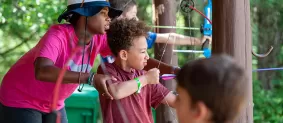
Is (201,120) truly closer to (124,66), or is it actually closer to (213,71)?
(213,71)

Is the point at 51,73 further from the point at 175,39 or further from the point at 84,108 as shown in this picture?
the point at 84,108

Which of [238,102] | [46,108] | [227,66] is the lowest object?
[46,108]

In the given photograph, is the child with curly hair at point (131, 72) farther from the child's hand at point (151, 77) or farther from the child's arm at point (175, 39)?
the child's arm at point (175, 39)

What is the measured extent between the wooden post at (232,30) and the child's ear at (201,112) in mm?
1173

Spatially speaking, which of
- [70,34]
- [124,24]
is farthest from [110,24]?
[70,34]

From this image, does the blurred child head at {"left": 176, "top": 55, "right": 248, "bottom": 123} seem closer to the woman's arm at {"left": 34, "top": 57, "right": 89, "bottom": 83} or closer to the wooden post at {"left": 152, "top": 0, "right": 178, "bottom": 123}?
the woman's arm at {"left": 34, "top": 57, "right": 89, "bottom": 83}

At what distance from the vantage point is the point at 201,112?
5.79 feet

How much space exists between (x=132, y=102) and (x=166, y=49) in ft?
5.40

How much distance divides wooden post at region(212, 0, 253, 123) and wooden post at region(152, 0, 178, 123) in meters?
1.65

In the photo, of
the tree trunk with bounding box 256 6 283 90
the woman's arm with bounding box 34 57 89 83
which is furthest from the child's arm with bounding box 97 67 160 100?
the tree trunk with bounding box 256 6 283 90

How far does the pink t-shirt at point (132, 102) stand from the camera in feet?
9.84

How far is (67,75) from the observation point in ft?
8.55

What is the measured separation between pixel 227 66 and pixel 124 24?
1.43m

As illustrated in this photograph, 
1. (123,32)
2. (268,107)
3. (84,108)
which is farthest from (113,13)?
(268,107)
